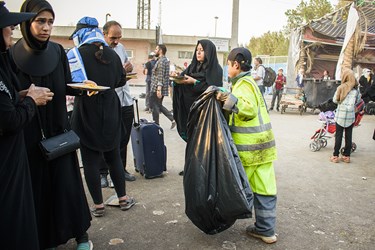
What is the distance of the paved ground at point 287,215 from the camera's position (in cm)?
304

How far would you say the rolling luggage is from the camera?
4.61 metres

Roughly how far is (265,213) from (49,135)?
1872 millimetres

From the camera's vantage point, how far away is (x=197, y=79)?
4.27 m

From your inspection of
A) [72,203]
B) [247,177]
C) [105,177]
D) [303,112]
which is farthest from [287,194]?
[303,112]

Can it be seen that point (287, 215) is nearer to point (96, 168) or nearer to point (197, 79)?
point (197, 79)

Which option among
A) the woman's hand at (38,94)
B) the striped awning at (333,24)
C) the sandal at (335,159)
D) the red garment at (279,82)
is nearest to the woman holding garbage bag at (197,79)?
the woman's hand at (38,94)

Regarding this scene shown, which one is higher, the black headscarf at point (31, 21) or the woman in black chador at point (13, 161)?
the black headscarf at point (31, 21)

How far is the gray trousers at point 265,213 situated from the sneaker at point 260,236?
0.11 feet

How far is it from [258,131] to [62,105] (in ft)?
5.19

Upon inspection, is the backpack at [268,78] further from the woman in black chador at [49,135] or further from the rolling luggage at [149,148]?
the woman in black chador at [49,135]

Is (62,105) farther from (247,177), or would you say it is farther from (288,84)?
(288,84)

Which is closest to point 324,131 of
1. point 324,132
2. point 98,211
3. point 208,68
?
point 324,132

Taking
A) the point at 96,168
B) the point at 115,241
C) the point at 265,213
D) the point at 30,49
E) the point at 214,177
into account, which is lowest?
the point at 115,241

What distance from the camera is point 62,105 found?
2557 millimetres
